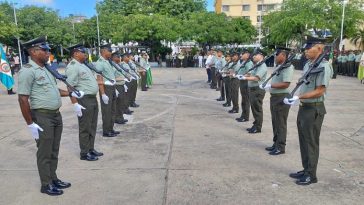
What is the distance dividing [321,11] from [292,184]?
27.3 m

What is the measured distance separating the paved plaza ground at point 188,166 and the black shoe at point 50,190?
0.22 ft

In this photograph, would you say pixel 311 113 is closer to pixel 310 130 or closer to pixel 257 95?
pixel 310 130

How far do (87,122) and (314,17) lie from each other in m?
26.1

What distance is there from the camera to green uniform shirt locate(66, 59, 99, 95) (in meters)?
5.77

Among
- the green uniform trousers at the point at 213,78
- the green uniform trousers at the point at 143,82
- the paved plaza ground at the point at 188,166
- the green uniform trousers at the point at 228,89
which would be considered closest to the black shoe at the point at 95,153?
the paved plaza ground at the point at 188,166

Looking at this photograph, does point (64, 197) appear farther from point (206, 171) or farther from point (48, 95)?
point (206, 171)

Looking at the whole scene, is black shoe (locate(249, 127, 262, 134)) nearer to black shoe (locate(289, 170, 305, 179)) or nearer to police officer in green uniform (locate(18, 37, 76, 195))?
black shoe (locate(289, 170, 305, 179))

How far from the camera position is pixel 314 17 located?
91.9 ft

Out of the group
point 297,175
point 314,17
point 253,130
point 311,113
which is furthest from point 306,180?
point 314,17

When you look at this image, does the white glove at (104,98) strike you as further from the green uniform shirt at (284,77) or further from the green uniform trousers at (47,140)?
the green uniform shirt at (284,77)

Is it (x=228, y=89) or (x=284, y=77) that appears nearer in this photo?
(x=284, y=77)

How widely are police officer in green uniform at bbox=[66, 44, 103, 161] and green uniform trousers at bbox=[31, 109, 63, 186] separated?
109 cm

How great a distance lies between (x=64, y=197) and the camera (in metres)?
4.49

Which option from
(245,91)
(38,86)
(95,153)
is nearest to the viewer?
(38,86)
